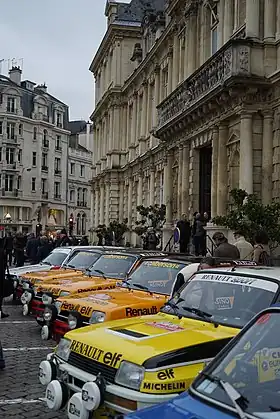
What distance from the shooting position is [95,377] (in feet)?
17.2

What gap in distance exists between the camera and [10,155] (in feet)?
260

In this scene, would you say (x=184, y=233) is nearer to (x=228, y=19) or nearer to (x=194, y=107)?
(x=194, y=107)

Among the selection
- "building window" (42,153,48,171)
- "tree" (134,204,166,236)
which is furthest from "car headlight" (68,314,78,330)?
"building window" (42,153,48,171)

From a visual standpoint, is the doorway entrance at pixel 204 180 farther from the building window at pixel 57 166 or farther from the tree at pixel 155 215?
the building window at pixel 57 166

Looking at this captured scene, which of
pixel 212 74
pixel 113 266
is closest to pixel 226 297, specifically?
pixel 113 266

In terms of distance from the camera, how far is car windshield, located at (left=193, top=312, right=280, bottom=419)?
3.45 metres

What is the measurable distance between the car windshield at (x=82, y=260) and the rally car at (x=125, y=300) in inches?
170

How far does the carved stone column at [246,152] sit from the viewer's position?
1967 cm

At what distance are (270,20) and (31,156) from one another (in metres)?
64.9

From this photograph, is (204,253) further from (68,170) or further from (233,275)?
(68,170)

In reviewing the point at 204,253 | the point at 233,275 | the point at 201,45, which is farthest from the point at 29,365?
the point at 201,45

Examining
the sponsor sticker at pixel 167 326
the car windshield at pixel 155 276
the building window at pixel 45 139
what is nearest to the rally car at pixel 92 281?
the car windshield at pixel 155 276

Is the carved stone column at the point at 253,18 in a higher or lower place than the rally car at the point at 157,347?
higher

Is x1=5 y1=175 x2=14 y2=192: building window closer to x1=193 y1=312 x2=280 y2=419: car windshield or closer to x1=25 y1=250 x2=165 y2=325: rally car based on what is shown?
x1=25 y1=250 x2=165 y2=325: rally car
